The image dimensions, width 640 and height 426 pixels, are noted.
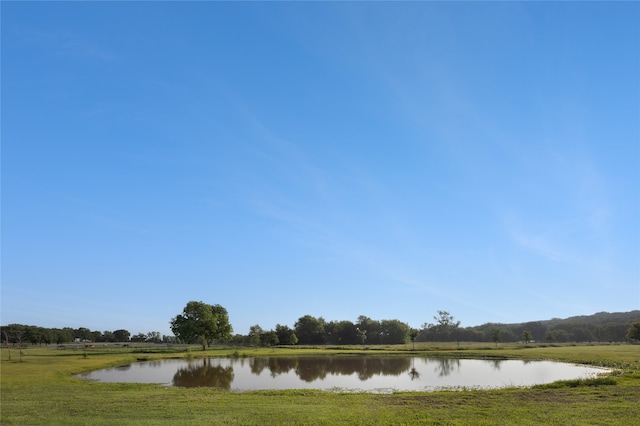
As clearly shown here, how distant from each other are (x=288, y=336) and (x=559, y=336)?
392 feet

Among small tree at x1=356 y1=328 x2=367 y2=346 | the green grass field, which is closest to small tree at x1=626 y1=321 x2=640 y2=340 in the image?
small tree at x1=356 y1=328 x2=367 y2=346

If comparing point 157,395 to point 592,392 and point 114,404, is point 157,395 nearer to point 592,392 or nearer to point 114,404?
point 114,404

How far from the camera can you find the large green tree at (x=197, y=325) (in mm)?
86312

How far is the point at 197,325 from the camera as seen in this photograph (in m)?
86.4

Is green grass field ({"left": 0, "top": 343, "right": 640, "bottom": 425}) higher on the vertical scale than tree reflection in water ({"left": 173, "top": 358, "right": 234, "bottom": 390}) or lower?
higher

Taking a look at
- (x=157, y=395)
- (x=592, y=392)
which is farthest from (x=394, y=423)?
(x=157, y=395)

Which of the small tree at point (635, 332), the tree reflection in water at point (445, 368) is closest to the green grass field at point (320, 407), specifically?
the tree reflection in water at point (445, 368)

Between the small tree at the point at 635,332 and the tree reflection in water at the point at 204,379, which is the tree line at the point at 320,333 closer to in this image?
the small tree at the point at 635,332

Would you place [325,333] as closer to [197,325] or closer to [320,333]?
[320,333]

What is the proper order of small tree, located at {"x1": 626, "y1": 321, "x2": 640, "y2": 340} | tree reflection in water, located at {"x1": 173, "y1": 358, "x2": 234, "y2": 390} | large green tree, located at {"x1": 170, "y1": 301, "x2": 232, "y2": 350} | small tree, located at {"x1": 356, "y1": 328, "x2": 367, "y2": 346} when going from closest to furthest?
tree reflection in water, located at {"x1": 173, "y1": 358, "x2": 234, "y2": 390}
large green tree, located at {"x1": 170, "y1": 301, "x2": 232, "y2": 350}
small tree, located at {"x1": 626, "y1": 321, "x2": 640, "y2": 340}
small tree, located at {"x1": 356, "y1": 328, "x2": 367, "y2": 346}

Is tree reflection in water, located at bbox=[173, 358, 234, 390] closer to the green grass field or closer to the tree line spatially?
the green grass field

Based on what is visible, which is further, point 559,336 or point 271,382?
point 559,336

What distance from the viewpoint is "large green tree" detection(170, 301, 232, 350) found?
283ft

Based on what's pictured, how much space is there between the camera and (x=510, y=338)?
197 meters
